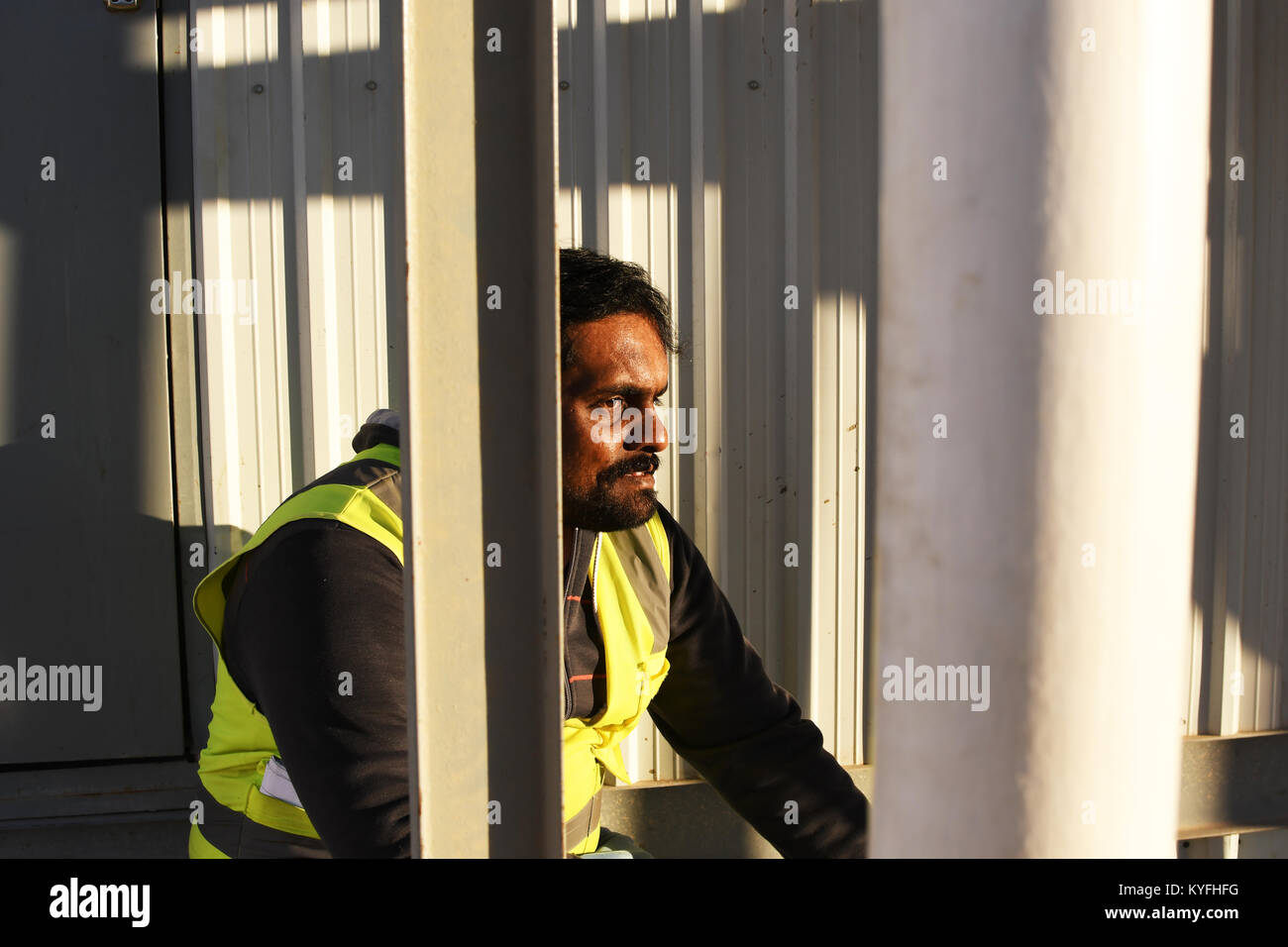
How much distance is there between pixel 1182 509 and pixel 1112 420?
15 cm

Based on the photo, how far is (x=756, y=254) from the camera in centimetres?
288

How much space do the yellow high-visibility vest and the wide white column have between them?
91 centimetres

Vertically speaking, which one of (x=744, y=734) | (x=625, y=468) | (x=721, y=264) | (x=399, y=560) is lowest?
(x=744, y=734)

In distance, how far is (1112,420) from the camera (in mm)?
977

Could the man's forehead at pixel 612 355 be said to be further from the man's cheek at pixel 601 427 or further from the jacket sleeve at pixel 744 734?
the jacket sleeve at pixel 744 734

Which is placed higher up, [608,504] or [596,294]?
[596,294]

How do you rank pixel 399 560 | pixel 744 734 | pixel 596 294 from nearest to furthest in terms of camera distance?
pixel 399 560 < pixel 596 294 < pixel 744 734

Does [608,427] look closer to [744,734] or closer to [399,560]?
[399,560]

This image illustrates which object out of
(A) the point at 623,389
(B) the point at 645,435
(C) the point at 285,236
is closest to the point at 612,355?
(A) the point at 623,389

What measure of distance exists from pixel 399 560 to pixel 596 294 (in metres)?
0.79

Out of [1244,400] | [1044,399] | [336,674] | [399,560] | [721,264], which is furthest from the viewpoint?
[1244,400]

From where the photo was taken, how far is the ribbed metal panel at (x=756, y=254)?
279 cm

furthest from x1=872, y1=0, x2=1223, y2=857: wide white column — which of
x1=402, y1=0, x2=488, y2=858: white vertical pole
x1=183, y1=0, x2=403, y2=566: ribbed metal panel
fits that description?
x1=183, y1=0, x2=403, y2=566: ribbed metal panel

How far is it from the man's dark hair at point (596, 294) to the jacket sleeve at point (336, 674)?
0.69m
